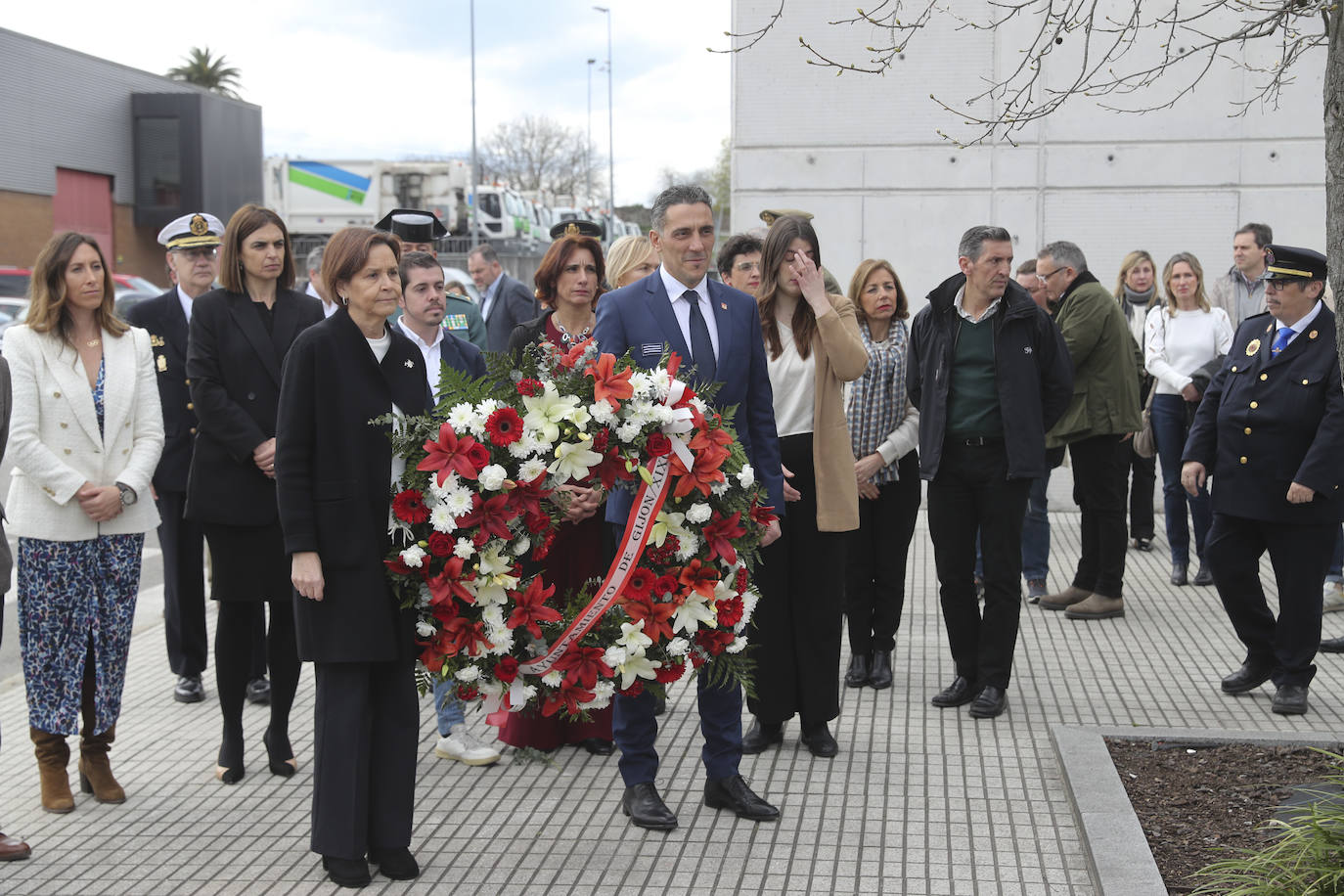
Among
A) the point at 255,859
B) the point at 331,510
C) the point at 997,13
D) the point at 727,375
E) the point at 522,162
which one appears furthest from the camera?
the point at 522,162

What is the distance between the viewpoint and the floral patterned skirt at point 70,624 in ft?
17.9

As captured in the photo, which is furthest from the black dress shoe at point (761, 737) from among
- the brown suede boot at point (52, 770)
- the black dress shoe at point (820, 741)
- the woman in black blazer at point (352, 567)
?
the brown suede boot at point (52, 770)

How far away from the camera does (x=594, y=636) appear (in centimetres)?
472

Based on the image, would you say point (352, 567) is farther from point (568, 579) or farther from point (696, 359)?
point (568, 579)

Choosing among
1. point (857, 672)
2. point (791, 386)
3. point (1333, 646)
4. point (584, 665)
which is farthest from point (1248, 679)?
point (584, 665)

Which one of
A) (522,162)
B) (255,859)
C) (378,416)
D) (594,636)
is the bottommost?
(255,859)

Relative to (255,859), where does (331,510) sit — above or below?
above

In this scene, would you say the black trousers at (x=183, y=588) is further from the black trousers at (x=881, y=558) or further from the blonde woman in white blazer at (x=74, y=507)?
the black trousers at (x=881, y=558)

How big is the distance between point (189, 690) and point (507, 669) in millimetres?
3252

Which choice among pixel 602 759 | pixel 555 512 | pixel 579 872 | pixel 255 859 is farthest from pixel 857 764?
pixel 255 859

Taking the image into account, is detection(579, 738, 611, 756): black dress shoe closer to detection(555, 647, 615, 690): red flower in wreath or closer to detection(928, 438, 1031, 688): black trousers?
detection(555, 647, 615, 690): red flower in wreath

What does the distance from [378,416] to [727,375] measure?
1388 millimetres

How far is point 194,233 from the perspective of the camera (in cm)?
704

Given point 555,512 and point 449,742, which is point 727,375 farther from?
point 449,742
